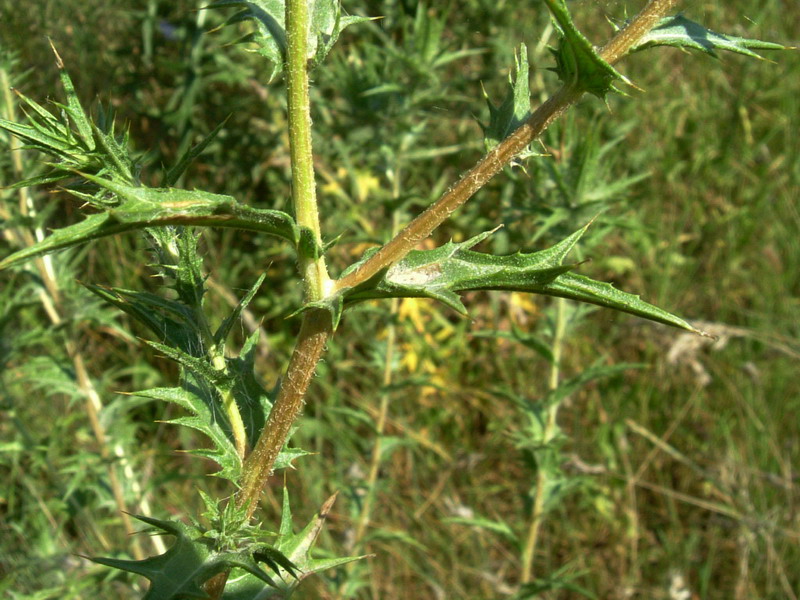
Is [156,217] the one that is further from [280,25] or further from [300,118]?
[280,25]

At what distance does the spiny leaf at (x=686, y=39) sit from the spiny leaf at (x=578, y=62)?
4.2 inches

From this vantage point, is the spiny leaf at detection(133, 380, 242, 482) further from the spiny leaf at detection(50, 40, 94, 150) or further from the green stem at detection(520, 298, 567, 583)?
the green stem at detection(520, 298, 567, 583)

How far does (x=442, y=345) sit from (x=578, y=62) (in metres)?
2.95

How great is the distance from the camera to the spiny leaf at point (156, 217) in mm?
943

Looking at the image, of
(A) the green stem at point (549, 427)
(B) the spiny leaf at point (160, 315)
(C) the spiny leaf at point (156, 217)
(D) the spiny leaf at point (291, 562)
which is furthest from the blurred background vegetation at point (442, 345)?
(C) the spiny leaf at point (156, 217)

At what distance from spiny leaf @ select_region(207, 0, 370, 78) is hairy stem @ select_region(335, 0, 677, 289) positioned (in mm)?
299

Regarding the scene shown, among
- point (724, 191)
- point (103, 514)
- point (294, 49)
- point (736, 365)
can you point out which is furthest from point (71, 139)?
point (724, 191)

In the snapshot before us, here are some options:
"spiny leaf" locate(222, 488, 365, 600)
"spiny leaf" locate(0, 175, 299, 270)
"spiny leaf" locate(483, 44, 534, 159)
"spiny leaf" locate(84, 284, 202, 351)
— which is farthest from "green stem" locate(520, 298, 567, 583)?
"spiny leaf" locate(0, 175, 299, 270)

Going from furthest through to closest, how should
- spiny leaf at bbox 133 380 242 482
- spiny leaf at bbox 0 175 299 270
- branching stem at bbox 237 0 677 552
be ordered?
spiny leaf at bbox 133 380 242 482 → branching stem at bbox 237 0 677 552 → spiny leaf at bbox 0 175 299 270

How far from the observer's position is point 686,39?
3.98ft

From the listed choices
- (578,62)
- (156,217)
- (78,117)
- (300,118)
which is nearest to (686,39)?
(578,62)

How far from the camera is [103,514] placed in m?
3.26

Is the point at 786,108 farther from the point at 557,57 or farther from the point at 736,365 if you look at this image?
the point at 557,57

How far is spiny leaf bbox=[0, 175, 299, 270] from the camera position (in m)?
0.94
